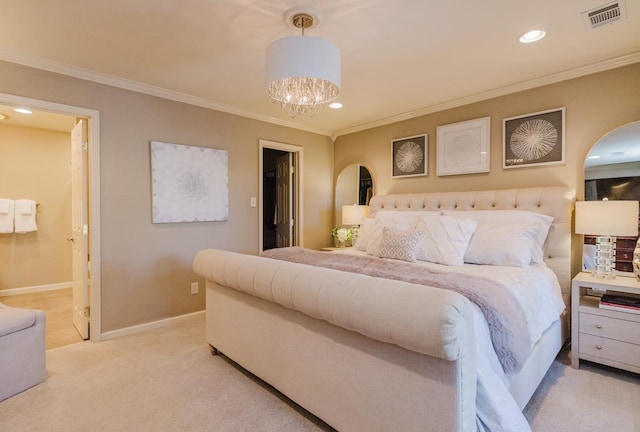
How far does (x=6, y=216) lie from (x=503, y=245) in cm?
599

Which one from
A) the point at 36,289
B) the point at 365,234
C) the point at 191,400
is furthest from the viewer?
the point at 36,289

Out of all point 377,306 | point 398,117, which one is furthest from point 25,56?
point 398,117

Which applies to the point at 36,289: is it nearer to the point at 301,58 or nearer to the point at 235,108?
the point at 235,108

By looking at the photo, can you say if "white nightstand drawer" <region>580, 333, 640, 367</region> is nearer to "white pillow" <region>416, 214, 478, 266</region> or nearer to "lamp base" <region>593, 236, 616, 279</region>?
"lamp base" <region>593, 236, 616, 279</region>

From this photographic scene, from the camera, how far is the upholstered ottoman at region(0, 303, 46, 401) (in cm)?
200

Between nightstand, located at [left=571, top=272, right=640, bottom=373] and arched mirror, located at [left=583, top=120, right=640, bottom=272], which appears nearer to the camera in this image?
nightstand, located at [left=571, top=272, right=640, bottom=373]

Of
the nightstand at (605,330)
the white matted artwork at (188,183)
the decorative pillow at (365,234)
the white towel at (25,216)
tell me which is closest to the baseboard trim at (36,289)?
the white towel at (25,216)

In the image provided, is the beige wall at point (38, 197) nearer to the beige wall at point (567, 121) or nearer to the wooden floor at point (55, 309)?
the wooden floor at point (55, 309)

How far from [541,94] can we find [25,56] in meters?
4.41

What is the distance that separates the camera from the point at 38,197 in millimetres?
4633

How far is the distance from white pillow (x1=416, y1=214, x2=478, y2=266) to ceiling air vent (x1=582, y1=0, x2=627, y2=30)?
5.09 feet

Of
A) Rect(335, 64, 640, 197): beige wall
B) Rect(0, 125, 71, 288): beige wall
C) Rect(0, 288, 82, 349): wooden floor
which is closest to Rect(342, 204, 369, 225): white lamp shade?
Rect(335, 64, 640, 197): beige wall

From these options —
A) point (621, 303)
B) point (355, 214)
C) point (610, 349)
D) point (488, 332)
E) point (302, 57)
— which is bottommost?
point (610, 349)

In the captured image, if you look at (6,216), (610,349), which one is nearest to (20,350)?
(6,216)
